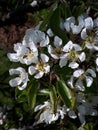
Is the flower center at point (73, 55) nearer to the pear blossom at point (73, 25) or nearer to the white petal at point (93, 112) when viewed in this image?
the pear blossom at point (73, 25)

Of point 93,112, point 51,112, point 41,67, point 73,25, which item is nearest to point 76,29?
point 73,25

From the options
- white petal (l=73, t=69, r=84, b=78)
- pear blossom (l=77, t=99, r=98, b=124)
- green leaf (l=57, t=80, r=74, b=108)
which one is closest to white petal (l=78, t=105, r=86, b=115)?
pear blossom (l=77, t=99, r=98, b=124)

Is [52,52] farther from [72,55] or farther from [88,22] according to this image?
[88,22]

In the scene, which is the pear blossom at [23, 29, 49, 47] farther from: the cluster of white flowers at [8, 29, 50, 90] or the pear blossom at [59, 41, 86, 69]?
the pear blossom at [59, 41, 86, 69]

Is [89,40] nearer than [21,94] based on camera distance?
Yes

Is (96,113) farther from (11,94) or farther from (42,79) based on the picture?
(11,94)
